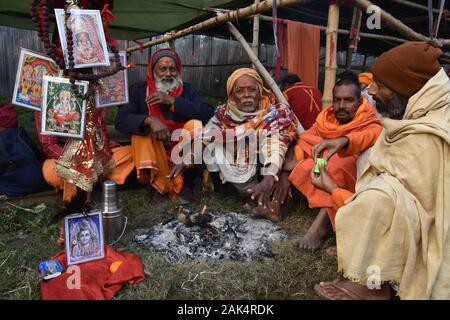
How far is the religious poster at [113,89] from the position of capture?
295 centimetres

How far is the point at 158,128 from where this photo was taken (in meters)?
3.52

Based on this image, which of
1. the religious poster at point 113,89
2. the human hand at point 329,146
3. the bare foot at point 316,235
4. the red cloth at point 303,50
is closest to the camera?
the human hand at point 329,146

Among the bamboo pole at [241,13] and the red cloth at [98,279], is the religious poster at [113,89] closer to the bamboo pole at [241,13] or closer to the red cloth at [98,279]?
the red cloth at [98,279]

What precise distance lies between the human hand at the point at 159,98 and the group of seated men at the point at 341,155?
11 mm

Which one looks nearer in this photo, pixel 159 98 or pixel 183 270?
pixel 183 270

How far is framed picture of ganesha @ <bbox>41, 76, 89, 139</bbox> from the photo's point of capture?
8.58ft

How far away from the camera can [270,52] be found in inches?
479

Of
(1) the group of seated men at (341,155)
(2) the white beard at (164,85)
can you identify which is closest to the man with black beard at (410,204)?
(1) the group of seated men at (341,155)

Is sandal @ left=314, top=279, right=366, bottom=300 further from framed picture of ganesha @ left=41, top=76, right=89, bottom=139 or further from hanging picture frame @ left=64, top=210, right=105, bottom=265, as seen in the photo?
framed picture of ganesha @ left=41, top=76, right=89, bottom=139

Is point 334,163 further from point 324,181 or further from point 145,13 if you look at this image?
point 145,13

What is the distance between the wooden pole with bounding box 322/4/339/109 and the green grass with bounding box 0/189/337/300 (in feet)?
4.19

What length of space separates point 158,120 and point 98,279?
5.80ft

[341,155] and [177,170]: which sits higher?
[341,155]

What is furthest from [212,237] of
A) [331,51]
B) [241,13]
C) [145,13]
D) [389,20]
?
[145,13]
